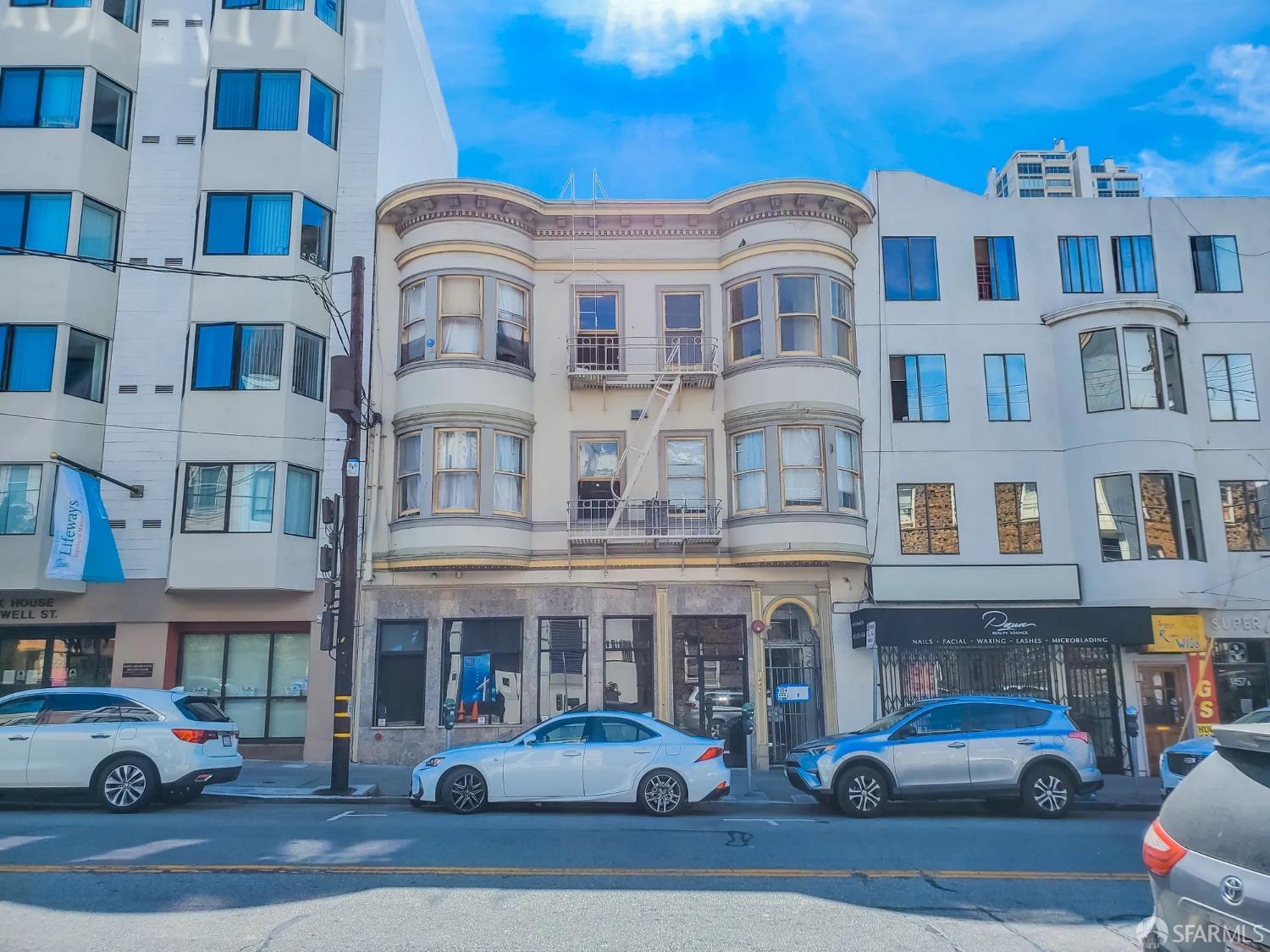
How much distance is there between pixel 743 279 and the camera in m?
20.5

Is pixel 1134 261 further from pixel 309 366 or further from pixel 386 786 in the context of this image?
pixel 386 786

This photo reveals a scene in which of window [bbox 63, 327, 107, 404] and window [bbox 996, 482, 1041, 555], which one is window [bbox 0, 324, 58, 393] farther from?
window [bbox 996, 482, 1041, 555]

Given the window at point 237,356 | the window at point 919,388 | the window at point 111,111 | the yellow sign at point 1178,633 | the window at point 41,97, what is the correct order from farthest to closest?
the window at point 111,111 < the window at point 919,388 < the window at point 41,97 < the window at point 237,356 < the yellow sign at point 1178,633

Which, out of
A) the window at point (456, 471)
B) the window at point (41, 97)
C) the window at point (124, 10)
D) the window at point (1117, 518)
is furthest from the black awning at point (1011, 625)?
the window at point (124, 10)

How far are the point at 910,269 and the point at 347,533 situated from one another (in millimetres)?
13152

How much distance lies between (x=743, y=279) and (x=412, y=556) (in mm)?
8797

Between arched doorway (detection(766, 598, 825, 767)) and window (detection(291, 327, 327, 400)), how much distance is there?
10.4m

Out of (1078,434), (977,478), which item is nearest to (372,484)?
(977,478)

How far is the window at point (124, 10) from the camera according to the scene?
21375mm

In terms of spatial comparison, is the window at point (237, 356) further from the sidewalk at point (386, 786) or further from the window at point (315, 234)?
the sidewalk at point (386, 786)

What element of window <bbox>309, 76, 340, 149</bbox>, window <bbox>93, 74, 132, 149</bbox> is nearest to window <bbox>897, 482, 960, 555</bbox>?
window <bbox>309, 76, 340, 149</bbox>

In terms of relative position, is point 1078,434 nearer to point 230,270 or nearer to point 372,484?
point 372,484

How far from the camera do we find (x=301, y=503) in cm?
1981

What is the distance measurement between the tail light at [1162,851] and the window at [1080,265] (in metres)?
19.2
